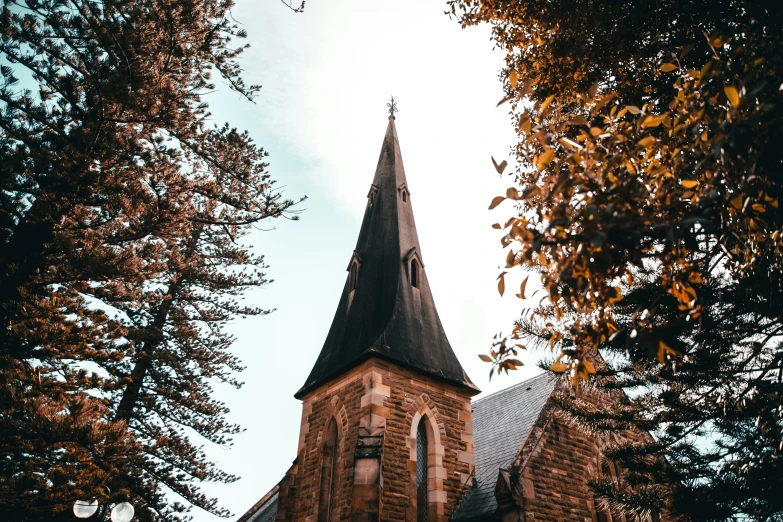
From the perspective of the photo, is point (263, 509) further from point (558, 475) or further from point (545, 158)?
point (545, 158)

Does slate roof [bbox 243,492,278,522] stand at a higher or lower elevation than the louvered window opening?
higher

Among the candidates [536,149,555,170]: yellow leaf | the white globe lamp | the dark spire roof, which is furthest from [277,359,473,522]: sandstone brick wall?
[536,149,555,170]: yellow leaf

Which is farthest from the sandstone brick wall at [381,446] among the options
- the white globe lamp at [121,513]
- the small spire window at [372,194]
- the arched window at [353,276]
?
the small spire window at [372,194]

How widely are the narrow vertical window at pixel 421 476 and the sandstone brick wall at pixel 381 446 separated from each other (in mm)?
135

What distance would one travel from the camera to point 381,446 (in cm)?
932

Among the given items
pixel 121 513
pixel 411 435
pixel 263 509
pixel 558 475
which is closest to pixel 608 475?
pixel 558 475

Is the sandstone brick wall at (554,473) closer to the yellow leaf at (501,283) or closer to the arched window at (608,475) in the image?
the arched window at (608,475)

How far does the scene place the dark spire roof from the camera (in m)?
11.4

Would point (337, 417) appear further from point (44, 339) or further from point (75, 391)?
point (44, 339)

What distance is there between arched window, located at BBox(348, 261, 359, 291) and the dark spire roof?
0.10 metres

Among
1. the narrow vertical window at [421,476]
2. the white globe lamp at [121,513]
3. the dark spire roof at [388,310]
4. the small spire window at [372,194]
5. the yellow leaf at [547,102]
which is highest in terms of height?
the small spire window at [372,194]

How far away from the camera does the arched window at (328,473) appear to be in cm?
1019

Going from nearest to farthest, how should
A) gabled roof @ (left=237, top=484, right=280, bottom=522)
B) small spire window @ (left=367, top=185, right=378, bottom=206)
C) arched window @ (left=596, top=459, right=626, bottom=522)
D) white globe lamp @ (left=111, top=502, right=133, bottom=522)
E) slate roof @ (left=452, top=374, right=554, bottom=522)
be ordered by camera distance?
1. white globe lamp @ (left=111, top=502, right=133, bottom=522)
2. slate roof @ (left=452, top=374, right=554, bottom=522)
3. arched window @ (left=596, top=459, right=626, bottom=522)
4. small spire window @ (left=367, top=185, right=378, bottom=206)
5. gabled roof @ (left=237, top=484, right=280, bottom=522)

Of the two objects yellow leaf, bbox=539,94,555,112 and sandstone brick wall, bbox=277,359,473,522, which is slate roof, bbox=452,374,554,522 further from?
yellow leaf, bbox=539,94,555,112
